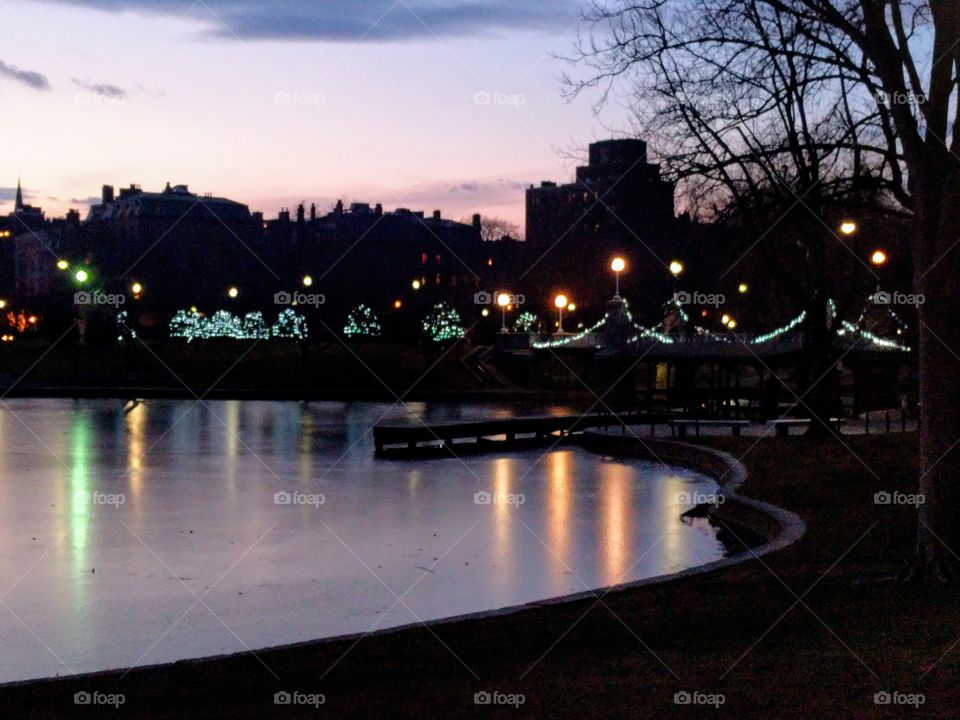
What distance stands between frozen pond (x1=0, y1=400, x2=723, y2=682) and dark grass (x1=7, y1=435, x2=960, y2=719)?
97.8 inches

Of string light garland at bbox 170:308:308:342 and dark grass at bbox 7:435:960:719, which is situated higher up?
string light garland at bbox 170:308:308:342

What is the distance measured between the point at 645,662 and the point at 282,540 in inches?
469

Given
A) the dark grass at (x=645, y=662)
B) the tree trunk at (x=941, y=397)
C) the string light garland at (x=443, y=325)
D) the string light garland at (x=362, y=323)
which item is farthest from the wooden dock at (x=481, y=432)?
the string light garland at (x=362, y=323)

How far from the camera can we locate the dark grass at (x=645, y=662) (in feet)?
32.5

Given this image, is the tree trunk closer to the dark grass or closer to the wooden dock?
the dark grass

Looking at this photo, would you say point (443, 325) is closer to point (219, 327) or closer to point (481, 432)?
point (219, 327)

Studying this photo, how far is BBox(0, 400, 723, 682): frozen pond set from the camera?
15.6 meters

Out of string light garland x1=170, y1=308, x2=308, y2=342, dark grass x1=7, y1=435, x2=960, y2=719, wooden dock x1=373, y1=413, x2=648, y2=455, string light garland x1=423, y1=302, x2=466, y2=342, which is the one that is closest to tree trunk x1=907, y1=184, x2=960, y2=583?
dark grass x1=7, y1=435, x2=960, y2=719

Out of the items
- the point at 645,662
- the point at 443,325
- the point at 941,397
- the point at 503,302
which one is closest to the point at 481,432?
the point at 941,397

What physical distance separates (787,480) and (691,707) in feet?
56.2

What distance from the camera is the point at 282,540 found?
879 inches

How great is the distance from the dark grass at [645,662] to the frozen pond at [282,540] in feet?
8.15

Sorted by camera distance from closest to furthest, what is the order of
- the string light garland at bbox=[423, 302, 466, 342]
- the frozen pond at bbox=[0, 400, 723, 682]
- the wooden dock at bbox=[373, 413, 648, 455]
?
the frozen pond at bbox=[0, 400, 723, 682] → the wooden dock at bbox=[373, 413, 648, 455] → the string light garland at bbox=[423, 302, 466, 342]

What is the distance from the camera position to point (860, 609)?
13055 mm
